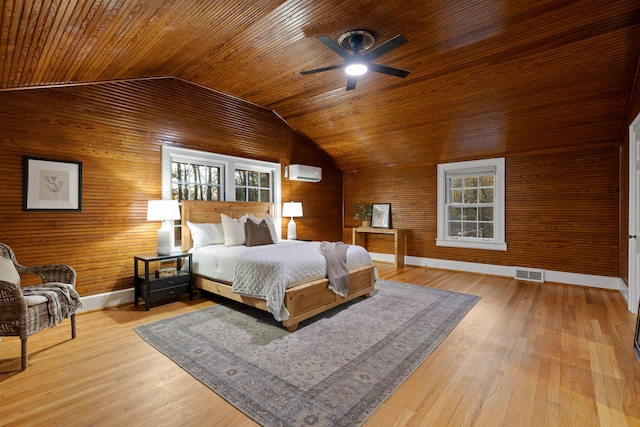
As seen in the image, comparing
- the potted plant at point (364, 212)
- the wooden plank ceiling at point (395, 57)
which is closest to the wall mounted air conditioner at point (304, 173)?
the wooden plank ceiling at point (395, 57)

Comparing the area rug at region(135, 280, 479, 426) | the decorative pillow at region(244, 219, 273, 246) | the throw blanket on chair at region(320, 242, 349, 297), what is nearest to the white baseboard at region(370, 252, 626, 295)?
the area rug at region(135, 280, 479, 426)

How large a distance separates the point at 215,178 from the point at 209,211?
64 centimetres

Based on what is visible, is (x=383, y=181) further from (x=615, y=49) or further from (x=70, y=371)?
(x=70, y=371)

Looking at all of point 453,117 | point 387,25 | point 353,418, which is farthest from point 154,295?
point 453,117

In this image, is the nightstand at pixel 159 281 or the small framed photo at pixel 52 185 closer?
the small framed photo at pixel 52 185

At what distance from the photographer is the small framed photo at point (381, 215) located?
266 inches

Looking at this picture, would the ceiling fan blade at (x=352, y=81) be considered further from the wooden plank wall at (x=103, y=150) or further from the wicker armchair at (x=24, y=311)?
the wicker armchair at (x=24, y=311)

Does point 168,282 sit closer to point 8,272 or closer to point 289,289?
point 8,272

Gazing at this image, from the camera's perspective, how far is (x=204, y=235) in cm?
425

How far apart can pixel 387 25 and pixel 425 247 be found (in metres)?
4.49

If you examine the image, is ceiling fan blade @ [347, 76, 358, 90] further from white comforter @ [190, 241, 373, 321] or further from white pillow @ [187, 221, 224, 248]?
white pillow @ [187, 221, 224, 248]

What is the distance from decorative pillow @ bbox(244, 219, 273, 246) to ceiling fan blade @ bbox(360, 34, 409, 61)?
2647 millimetres

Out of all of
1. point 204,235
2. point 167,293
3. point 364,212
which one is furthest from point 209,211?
point 364,212

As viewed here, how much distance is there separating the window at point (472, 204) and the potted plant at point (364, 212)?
1516 millimetres
